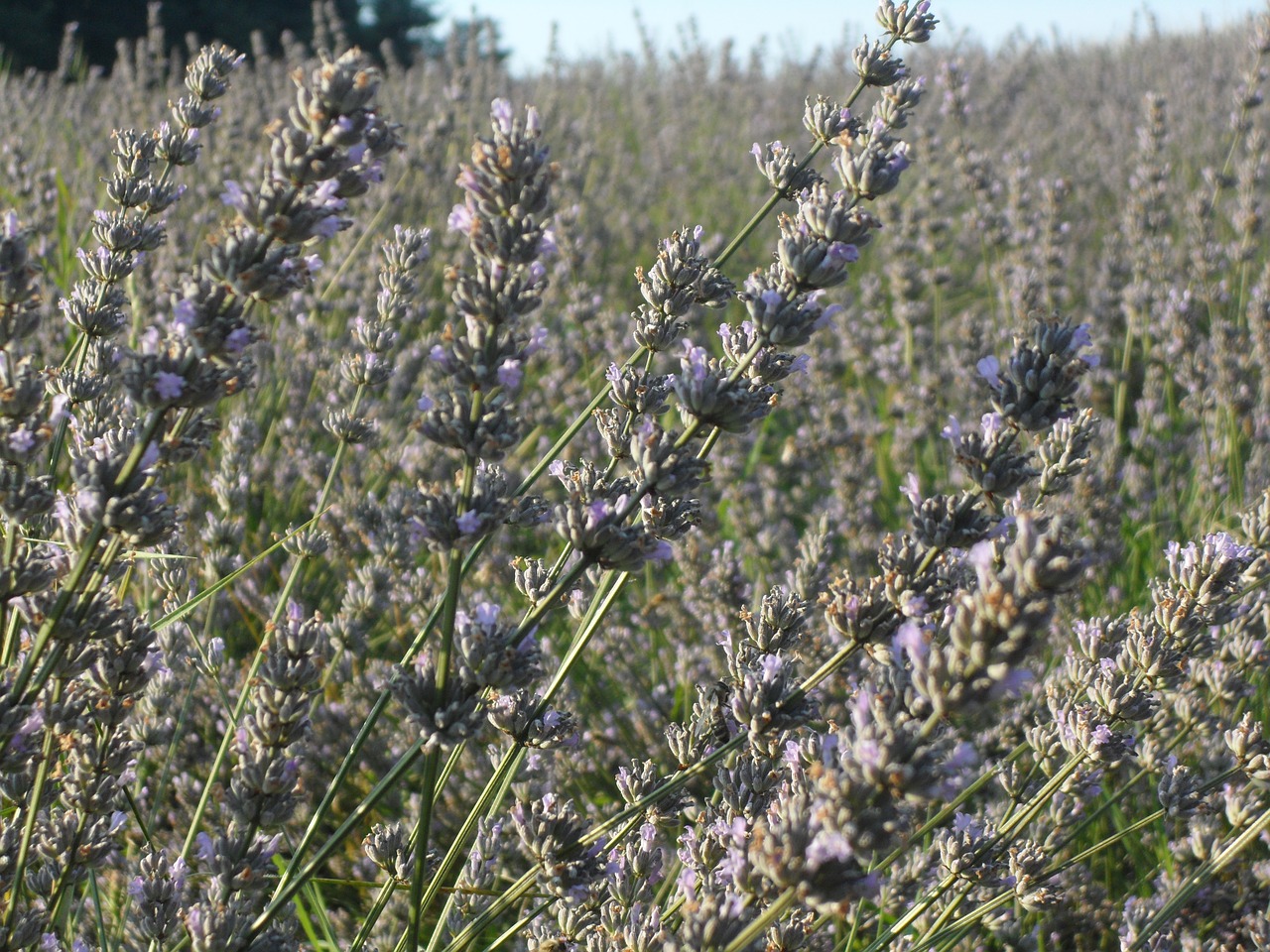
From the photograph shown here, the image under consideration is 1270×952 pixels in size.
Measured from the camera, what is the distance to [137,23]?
1423cm

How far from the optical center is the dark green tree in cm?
1252

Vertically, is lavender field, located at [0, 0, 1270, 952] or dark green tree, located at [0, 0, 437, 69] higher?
dark green tree, located at [0, 0, 437, 69]

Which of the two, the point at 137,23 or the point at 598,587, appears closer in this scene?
the point at 598,587

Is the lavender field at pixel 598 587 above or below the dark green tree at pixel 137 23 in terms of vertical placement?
below

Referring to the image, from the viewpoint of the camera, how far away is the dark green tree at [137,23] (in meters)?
12.5

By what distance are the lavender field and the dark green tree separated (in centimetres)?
991

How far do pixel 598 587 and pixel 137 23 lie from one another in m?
15.8

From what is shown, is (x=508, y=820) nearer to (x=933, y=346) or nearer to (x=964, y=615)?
(x=964, y=615)

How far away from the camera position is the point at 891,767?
0.94 m

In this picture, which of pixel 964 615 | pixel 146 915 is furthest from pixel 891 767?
pixel 146 915

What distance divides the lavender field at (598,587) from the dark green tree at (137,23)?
9906mm

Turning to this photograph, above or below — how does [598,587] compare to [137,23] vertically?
below

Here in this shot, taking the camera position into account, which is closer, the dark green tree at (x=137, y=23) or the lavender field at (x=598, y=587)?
the lavender field at (x=598, y=587)

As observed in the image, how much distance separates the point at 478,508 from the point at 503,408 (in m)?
0.12
